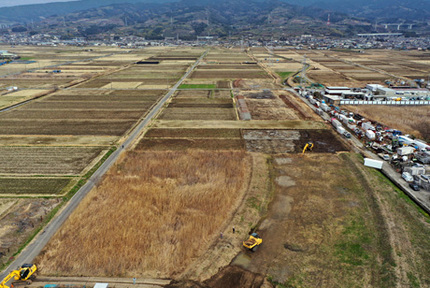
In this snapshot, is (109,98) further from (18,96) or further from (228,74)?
(228,74)

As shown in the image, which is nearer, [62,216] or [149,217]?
[149,217]

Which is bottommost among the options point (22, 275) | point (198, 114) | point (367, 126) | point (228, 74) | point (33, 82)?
point (22, 275)

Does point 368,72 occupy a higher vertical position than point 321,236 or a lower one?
higher

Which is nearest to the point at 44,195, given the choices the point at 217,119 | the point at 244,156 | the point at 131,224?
the point at 131,224

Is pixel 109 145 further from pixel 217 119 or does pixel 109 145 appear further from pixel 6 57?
pixel 6 57

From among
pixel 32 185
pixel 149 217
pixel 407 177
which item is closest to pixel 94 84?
pixel 32 185

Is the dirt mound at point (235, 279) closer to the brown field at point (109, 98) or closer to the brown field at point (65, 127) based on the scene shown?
the brown field at point (65, 127)
